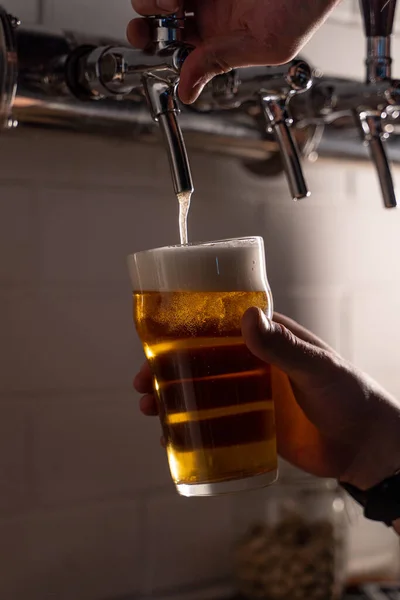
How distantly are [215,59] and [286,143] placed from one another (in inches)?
7.0

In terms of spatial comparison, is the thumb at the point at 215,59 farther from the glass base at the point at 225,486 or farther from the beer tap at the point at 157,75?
the glass base at the point at 225,486

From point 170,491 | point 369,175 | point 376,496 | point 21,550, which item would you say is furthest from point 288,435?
point 369,175

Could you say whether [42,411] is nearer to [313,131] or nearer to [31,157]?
[31,157]

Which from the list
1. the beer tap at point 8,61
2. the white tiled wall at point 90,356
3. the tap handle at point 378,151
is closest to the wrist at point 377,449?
the tap handle at point 378,151

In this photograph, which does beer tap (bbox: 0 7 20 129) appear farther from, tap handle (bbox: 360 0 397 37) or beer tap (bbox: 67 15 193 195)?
tap handle (bbox: 360 0 397 37)

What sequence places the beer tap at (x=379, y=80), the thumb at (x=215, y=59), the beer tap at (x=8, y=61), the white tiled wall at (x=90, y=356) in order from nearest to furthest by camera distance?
the thumb at (x=215, y=59) < the beer tap at (x=8, y=61) < the beer tap at (x=379, y=80) < the white tiled wall at (x=90, y=356)

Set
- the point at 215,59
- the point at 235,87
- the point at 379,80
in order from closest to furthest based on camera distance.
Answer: the point at 215,59, the point at 235,87, the point at 379,80

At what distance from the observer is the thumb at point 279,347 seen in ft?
2.68

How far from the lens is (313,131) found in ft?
4.11

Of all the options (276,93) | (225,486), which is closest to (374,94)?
(276,93)

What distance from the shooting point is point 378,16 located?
1.02 metres

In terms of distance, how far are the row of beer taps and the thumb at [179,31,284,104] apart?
15mm

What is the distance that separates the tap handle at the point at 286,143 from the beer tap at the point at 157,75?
16cm

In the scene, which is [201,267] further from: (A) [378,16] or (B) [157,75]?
(A) [378,16]
